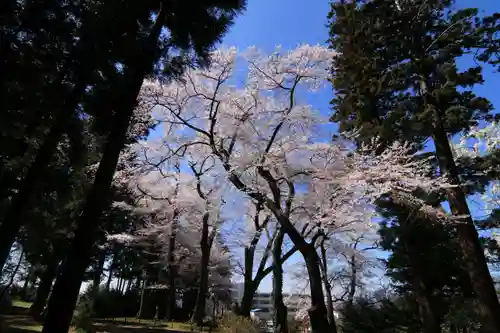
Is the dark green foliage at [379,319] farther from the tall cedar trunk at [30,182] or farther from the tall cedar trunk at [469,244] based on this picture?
the tall cedar trunk at [30,182]

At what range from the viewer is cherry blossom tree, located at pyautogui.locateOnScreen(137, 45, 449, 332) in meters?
10.3

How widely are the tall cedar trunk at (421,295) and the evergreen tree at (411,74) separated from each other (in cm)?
378

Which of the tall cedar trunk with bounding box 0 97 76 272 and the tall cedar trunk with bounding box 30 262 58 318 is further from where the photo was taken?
the tall cedar trunk with bounding box 30 262 58 318

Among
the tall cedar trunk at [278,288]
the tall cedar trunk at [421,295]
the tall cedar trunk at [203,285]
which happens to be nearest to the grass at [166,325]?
the tall cedar trunk at [203,285]

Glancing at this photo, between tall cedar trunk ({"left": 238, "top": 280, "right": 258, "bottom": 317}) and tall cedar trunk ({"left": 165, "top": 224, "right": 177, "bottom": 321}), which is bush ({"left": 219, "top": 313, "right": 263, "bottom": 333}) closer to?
tall cedar trunk ({"left": 238, "top": 280, "right": 258, "bottom": 317})

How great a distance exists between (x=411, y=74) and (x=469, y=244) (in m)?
4.97

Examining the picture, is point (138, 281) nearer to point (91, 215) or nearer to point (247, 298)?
point (247, 298)

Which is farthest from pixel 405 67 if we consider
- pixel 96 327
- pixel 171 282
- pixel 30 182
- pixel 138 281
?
pixel 138 281

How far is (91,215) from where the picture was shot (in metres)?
5.67

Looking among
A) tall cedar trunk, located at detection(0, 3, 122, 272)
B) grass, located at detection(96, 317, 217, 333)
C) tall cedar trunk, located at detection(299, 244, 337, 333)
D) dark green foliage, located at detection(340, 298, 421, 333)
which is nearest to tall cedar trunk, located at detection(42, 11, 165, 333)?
tall cedar trunk, located at detection(0, 3, 122, 272)

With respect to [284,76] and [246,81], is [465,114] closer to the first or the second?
[284,76]

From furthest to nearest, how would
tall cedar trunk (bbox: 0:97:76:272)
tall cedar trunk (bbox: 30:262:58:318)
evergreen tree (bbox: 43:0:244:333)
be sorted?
tall cedar trunk (bbox: 30:262:58:318)
tall cedar trunk (bbox: 0:97:76:272)
evergreen tree (bbox: 43:0:244:333)

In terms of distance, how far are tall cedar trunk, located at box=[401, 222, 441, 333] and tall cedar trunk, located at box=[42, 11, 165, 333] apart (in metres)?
9.76

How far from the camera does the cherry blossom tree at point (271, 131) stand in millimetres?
10289
